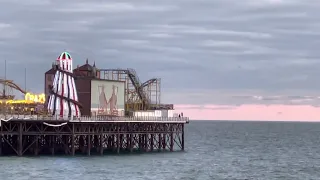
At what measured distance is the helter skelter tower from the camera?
90438 mm

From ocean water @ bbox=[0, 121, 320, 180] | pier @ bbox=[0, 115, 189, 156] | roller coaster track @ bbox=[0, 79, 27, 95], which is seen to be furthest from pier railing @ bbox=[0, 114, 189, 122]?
roller coaster track @ bbox=[0, 79, 27, 95]

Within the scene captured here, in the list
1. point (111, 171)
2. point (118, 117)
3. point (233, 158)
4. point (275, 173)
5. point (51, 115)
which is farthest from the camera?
point (233, 158)

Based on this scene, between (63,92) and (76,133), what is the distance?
6533 mm

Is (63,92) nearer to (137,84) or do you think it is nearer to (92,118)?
(92,118)

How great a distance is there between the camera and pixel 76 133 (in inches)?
3418

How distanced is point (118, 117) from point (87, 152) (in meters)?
7.39

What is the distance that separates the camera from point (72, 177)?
229 ft

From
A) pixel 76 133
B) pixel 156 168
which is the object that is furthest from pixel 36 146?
pixel 156 168

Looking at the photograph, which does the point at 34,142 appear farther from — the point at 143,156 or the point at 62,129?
the point at 143,156

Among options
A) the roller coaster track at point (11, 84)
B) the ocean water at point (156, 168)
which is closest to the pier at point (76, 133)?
the ocean water at point (156, 168)

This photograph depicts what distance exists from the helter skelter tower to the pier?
303 cm

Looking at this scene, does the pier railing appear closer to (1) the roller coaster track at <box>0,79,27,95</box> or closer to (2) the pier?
(2) the pier

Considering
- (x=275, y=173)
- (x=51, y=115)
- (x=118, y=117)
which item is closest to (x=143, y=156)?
(x=118, y=117)

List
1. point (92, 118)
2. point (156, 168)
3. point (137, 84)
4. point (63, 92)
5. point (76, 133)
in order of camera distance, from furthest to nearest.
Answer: point (137, 84), point (63, 92), point (92, 118), point (76, 133), point (156, 168)
